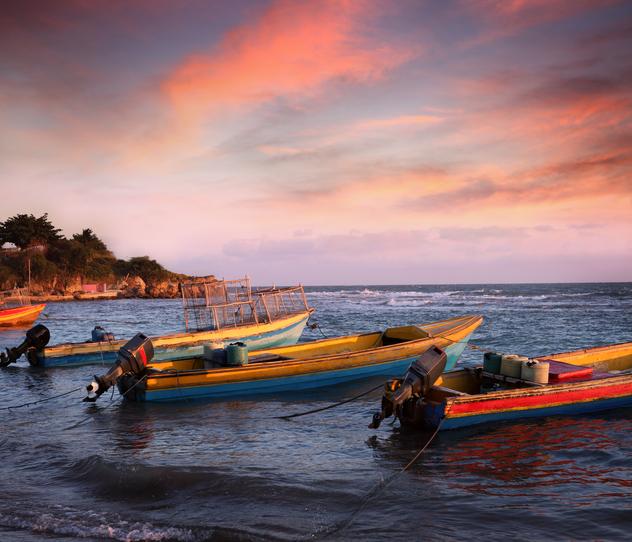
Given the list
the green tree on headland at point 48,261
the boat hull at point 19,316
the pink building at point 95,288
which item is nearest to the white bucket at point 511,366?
the boat hull at point 19,316

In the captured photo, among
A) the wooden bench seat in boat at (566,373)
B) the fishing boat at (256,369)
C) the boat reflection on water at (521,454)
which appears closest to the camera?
the boat reflection on water at (521,454)

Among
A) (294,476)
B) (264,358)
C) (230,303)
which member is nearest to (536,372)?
(294,476)

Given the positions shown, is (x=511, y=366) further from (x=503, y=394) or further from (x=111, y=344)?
(x=111, y=344)

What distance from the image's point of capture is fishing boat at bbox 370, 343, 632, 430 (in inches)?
443

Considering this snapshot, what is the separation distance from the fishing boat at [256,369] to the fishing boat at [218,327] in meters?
5.43

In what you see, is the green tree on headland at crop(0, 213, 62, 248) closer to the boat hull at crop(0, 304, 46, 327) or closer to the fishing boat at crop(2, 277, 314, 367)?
the boat hull at crop(0, 304, 46, 327)

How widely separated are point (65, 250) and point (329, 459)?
3723 inches

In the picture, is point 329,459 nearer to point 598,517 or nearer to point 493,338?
point 598,517

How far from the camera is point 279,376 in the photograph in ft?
52.2

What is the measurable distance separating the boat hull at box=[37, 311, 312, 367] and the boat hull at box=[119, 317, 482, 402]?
6.34m

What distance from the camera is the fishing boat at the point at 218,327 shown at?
72.6 ft

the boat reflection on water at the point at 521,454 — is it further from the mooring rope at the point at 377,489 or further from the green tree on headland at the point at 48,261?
the green tree on headland at the point at 48,261

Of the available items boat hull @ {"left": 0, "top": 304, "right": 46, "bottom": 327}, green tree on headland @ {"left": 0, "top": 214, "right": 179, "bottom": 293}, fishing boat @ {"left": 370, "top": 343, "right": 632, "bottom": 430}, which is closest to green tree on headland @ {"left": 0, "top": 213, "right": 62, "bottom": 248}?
green tree on headland @ {"left": 0, "top": 214, "right": 179, "bottom": 293}

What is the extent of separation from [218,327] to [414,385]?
46.0ft
